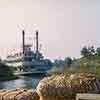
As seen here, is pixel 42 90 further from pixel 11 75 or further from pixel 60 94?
pixel 11 75

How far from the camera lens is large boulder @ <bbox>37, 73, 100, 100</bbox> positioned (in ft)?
10.8

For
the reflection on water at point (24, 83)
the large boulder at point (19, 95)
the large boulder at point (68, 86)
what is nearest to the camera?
the large boulder at point (68, 86)

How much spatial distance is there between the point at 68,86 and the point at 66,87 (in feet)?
0.06

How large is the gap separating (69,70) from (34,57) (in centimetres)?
625

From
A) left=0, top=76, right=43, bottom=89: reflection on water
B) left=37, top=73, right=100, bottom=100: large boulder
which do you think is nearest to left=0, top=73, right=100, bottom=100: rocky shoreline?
left=37, top=73, right=100, bottom=100: large boulder

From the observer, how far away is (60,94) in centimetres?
337

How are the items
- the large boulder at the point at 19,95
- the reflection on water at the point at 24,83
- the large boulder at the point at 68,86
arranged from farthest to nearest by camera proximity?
1. the reflection on water at the point at 24,83
2. the large boulder at the point at 19,95
3. the large boulder at the point at 68,86

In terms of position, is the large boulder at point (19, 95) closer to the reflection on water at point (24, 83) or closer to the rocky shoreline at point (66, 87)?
the rocky shoreline at point (66, 87)

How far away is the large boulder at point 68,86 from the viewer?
10.8 feet

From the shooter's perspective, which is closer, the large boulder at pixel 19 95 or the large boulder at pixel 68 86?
the large boulder at pixel 68 86

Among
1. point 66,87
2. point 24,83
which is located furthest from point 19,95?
point 24,83

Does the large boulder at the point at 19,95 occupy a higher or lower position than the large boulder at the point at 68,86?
lower

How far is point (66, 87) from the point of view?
11.0 ft

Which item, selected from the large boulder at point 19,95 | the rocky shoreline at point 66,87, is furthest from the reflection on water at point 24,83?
the rocky shoreline at point 66,87
